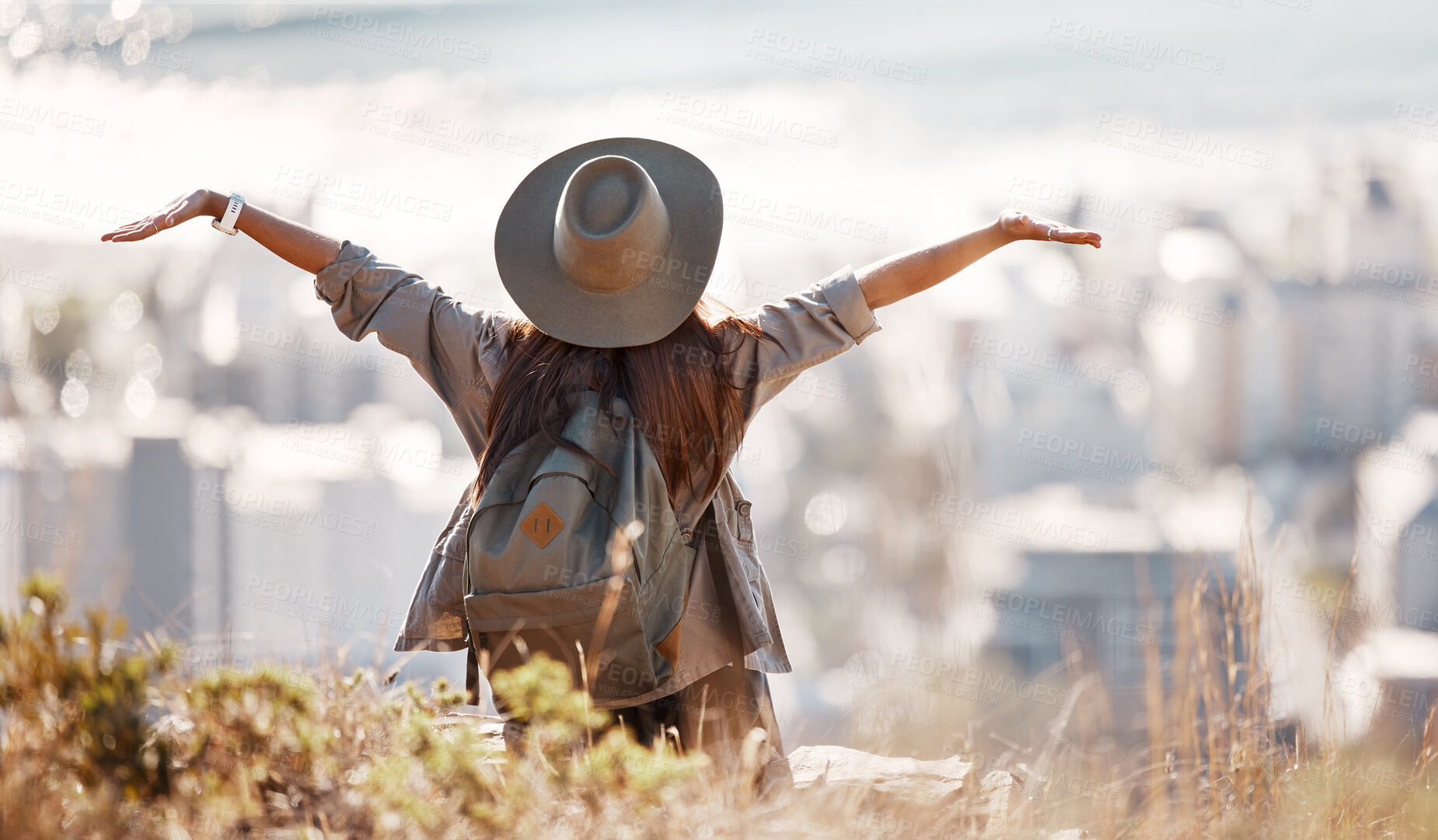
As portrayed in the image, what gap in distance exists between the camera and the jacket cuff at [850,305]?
195cm

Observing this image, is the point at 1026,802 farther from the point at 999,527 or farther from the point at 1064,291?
the point at 999,527

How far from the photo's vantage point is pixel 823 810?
163 cm

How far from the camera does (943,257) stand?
194 centimetres

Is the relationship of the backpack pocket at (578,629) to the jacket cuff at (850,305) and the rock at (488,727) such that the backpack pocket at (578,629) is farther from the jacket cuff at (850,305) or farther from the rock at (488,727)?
the jacket cuff at (850,305)

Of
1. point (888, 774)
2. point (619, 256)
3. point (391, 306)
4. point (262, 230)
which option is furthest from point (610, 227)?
point (888, 774)

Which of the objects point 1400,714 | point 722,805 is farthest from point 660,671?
point 1400,714

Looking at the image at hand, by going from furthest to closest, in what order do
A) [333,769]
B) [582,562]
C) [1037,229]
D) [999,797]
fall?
[999,797] < [1037,229] < [582,562] < [333,769]

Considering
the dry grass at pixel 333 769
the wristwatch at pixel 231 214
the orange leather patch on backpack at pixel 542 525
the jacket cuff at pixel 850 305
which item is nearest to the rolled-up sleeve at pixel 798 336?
the jacket cuff at pixel 850 305

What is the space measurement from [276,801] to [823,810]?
2.80 ft

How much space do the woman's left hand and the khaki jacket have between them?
323 millimetres

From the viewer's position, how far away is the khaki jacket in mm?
1925

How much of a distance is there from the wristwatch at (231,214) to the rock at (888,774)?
1.63 m

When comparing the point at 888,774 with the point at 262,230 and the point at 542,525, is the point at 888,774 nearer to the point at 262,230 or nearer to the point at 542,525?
the point at 542,525

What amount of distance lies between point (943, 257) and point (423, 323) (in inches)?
40.9
